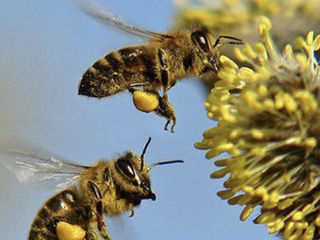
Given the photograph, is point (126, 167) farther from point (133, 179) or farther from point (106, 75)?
point (106, 75)

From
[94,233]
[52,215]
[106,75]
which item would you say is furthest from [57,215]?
[106,75]

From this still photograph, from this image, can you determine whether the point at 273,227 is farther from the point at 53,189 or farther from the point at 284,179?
the point at 53,189

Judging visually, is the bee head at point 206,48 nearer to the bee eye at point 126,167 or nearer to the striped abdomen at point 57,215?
the bee eye at point 126,167

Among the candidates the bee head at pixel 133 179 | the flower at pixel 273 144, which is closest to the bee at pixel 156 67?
the bee head at pixel 133 179

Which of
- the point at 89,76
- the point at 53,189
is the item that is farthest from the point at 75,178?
the point at 89,76

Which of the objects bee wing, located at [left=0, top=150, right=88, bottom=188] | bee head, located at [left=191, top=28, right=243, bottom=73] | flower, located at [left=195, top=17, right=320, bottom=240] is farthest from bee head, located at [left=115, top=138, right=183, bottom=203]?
flower, located at [left=195, top=17, right=320, bottom=240]

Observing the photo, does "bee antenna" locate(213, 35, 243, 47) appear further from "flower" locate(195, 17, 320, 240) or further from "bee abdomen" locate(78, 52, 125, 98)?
"flower" locate(195, 17, 320, 240)

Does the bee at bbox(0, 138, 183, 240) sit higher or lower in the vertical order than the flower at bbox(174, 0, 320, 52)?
lower
